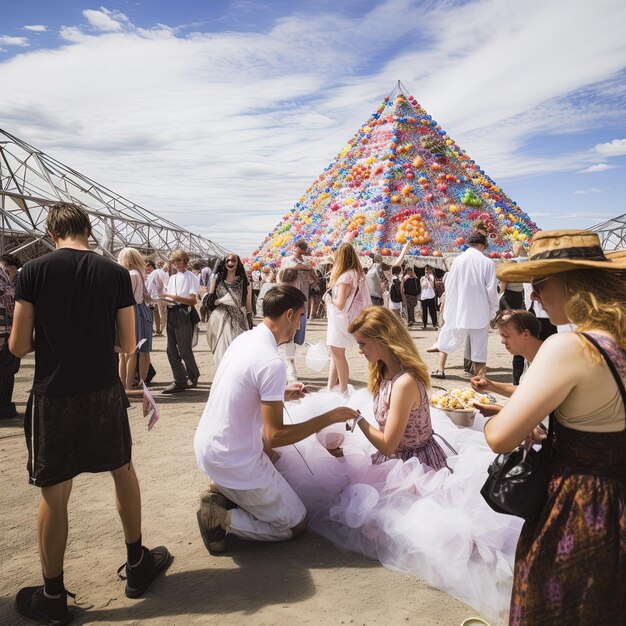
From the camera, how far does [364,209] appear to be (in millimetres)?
21031

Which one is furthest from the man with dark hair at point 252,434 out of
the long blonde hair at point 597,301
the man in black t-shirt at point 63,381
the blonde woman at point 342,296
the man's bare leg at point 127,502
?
the blonde woman at point 342,296

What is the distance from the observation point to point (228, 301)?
652 centimetres

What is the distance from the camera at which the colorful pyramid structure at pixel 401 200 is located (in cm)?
2023

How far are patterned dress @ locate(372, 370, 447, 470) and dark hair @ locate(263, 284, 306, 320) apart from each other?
2.78 feet

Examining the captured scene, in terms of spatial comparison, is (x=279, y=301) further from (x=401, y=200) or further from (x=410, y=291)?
(x=401, y=200)

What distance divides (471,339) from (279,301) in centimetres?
516

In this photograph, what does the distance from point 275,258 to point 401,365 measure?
20.4 meters

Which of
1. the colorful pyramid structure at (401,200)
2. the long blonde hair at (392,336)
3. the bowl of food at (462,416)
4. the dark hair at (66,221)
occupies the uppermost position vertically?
the colorful pyramid structure at (401,200)

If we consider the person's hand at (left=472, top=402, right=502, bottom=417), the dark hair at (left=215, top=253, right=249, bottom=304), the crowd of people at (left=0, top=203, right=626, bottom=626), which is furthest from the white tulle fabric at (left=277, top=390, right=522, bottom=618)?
the dark hair at (left=215, top=253, right=249, bottom=304)

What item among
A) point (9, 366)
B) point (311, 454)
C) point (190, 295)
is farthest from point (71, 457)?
point (190, 295)

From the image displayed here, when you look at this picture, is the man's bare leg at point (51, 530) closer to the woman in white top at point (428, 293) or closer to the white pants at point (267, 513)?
the white pants at point (267, 513)

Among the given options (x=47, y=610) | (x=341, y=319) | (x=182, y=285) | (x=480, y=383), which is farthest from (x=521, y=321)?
(x=182, y=285)

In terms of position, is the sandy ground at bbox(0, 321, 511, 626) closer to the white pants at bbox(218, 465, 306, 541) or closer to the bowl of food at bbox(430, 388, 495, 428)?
the white pants at bbox(218, 465, 306, 541)

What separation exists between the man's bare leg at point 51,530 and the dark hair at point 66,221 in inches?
51.4
